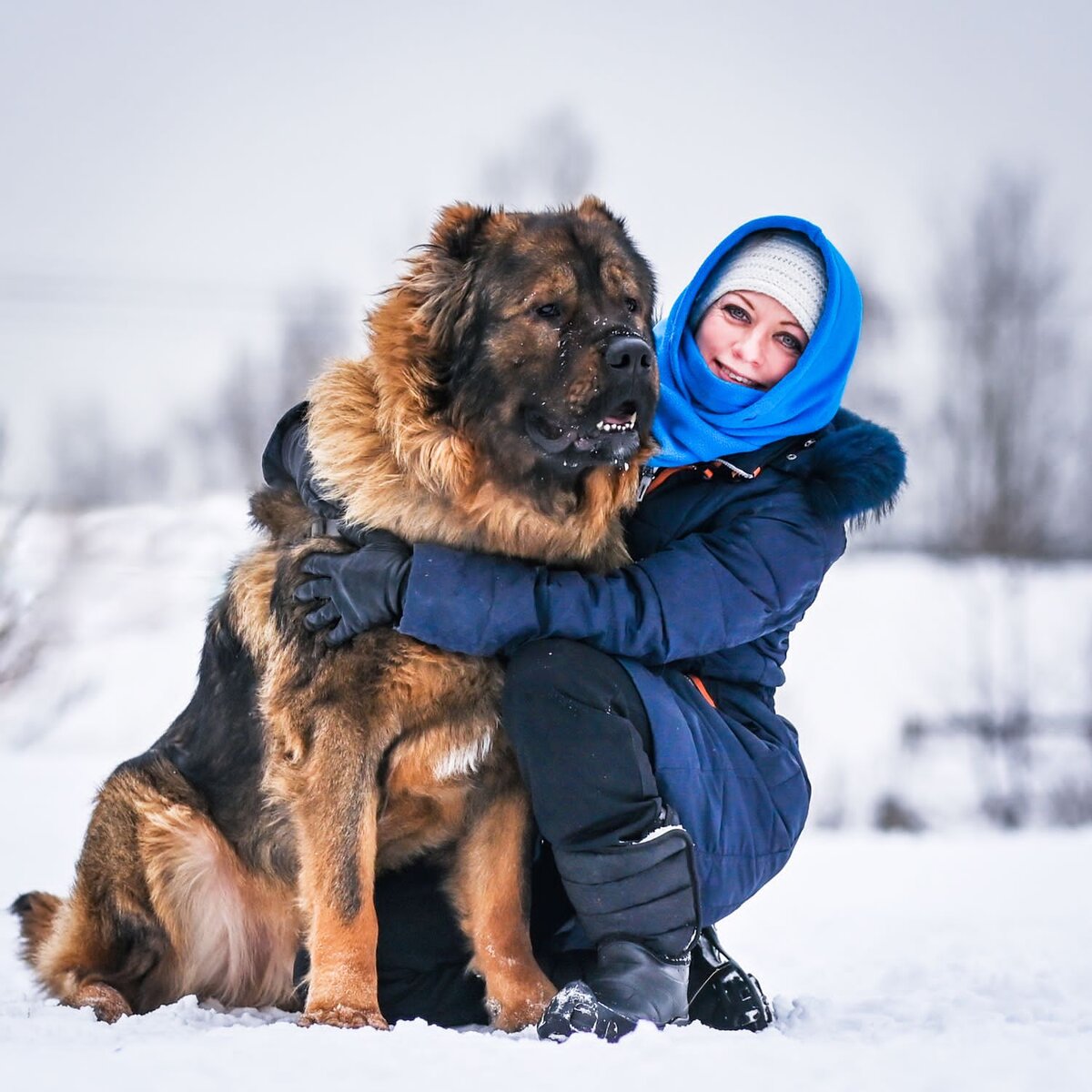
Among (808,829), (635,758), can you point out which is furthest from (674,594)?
(808,829)

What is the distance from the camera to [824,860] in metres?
7.29

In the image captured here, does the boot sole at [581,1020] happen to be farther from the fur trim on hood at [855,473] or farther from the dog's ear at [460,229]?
the dog's ear at [460,229]

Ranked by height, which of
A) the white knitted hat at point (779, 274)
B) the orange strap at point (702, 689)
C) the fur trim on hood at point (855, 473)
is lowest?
the orange strap at point (702, 689)

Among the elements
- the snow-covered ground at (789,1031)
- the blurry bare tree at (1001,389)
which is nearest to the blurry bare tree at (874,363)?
the blurry bare tree at (1001,389)

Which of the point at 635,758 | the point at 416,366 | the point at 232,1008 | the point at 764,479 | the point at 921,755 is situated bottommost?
the point at 921,755

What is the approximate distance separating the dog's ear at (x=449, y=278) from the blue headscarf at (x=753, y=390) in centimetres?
58

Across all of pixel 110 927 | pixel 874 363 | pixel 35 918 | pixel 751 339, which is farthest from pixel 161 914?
pixel 874 363

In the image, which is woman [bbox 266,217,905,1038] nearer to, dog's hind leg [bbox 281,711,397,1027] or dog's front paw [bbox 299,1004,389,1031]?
dog's hind leg [bbox 281,711,397,1027]

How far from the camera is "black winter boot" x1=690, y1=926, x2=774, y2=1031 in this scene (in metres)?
3.03

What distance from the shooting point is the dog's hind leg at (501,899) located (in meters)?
3.10

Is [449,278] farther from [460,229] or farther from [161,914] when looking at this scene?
[161,914]

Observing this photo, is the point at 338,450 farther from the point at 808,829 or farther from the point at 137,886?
the point at 808,829

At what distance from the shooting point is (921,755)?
11.4 meters

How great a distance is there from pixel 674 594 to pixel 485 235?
1.14m
